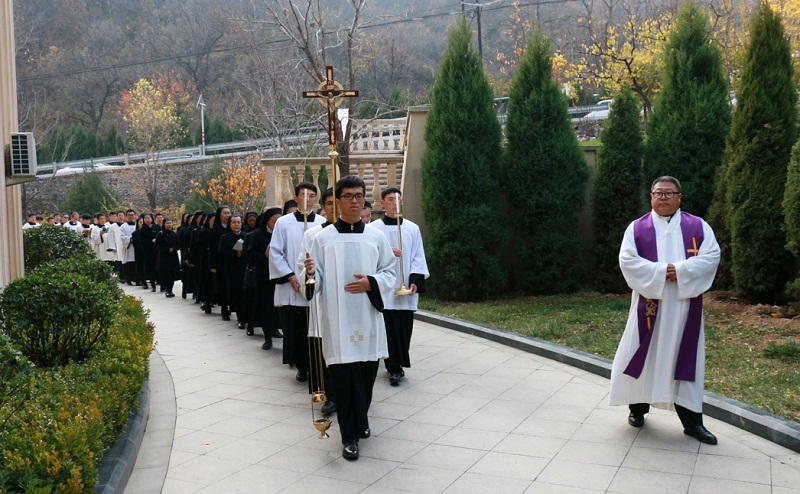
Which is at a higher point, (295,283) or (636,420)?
(295,283)

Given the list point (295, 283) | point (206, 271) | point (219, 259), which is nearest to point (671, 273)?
point (295, 283)

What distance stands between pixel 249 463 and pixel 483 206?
850 centimetres

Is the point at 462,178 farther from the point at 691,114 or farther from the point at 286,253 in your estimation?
the point at 286,253

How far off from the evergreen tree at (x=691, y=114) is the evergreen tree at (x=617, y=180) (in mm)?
294

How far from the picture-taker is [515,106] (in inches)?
542

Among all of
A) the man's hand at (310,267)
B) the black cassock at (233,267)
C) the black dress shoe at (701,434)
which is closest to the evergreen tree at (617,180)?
the black cassock at (233,267)

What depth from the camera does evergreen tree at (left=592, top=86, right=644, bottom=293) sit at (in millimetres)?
12930

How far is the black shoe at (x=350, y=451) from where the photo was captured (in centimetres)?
554

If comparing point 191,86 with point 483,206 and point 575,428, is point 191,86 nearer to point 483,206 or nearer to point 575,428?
point 483,206

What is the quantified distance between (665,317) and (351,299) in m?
2.46

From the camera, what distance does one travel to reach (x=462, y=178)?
1348cm

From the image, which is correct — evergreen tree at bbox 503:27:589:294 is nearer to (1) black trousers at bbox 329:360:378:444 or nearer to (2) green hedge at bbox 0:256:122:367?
(1) black trousers at bbox 329:360:378:444

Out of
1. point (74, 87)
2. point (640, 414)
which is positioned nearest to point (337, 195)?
point (640, 414)

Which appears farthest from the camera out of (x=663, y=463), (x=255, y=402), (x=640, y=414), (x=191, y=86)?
(x=191, y=86)
